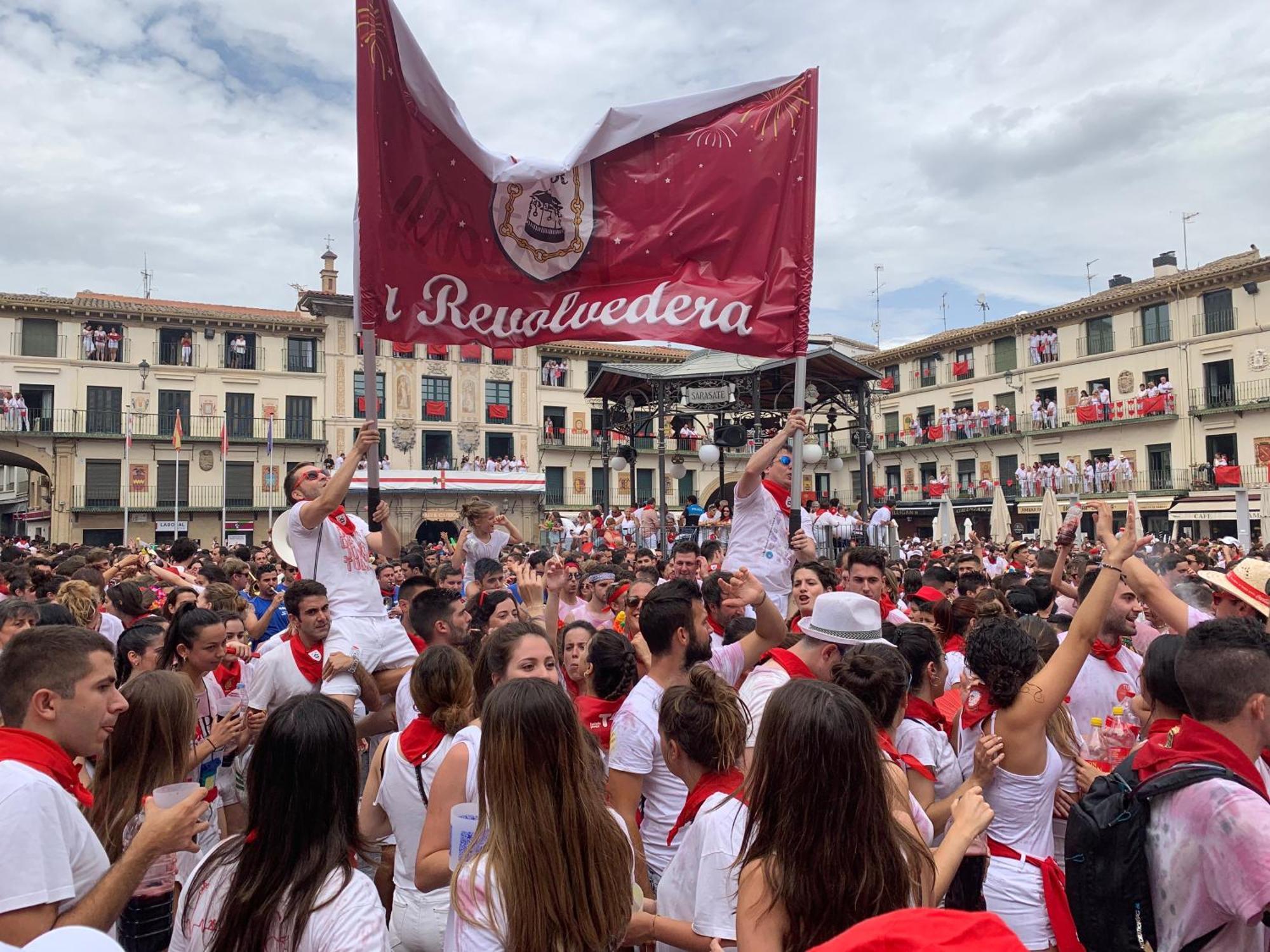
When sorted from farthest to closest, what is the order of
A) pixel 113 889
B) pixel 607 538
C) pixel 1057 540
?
pixel 607 538
pixel 1057 540
pixel 113 889

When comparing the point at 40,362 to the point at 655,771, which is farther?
the point at 40,362

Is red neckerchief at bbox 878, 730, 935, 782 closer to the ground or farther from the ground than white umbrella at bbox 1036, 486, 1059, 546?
closer to the ground

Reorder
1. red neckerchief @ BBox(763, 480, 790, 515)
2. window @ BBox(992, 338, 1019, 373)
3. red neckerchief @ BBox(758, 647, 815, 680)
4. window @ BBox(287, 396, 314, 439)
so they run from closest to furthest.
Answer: red neckerchief @ BBox(758, 647, 815, 680) → red neckerchief @ BBox(763, 480, 790, 515) → window @ BBox(287, 396, 314, 439) → window @ BBox(992, 338, 1019, 373)

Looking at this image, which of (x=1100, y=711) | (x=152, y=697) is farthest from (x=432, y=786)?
(x=1100, y=711)

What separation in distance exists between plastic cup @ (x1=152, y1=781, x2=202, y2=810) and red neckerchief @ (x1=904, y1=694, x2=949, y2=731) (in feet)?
9.09

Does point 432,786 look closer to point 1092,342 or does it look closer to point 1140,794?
point 1140,794

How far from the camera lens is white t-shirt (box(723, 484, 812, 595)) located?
6.44 meters

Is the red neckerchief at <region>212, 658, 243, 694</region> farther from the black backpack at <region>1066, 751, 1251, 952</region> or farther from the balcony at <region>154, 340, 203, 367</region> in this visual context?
the balcony at <region>154, 340, 203, 367</region>

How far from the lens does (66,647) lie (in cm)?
270

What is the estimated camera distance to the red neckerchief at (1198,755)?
2580mm

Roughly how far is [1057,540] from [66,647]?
586 cm

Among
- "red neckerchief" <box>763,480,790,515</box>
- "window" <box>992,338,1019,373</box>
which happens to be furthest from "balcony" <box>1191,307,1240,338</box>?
"red neckerchief" <box>763,480,790,515</box>

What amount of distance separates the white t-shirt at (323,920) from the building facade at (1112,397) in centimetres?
3734

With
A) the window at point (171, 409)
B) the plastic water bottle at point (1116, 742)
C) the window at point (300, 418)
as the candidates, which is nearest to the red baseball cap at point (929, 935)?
the plastic water bottle at point (1116, 742)
